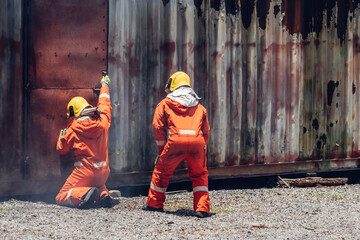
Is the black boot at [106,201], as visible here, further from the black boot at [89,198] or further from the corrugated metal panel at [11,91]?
the corrugated metal panel at [11,91]

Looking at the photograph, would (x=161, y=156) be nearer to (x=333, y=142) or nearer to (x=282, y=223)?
(x=282, y=223)

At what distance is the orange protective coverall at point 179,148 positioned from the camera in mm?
6746

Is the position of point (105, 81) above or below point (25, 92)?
above

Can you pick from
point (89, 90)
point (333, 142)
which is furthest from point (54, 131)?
point (333, 142)

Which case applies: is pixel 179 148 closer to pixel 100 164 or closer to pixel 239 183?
pixel 100 164

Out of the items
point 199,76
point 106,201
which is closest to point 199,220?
point 106,201

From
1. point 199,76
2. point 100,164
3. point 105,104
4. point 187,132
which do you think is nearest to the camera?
point 187,132

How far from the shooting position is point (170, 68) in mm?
8078

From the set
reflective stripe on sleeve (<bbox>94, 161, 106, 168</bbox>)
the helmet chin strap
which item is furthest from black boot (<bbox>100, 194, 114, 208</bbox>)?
the helmet chin strap

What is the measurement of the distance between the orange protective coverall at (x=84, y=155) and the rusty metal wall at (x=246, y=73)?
0.64 m

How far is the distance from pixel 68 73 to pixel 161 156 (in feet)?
5.84

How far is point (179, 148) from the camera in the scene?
6742mm

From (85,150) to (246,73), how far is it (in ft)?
9.76

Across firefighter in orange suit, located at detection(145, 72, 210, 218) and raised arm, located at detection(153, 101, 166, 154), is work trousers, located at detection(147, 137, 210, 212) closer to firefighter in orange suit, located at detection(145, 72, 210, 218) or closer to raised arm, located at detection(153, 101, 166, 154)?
firefighter in orange suit, located at detection(145, 72, 210, 218)
